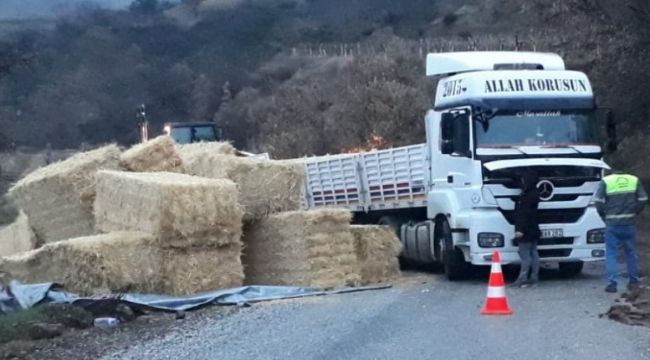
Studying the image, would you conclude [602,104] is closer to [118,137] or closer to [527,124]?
[527,124]

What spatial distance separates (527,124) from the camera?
1934cm

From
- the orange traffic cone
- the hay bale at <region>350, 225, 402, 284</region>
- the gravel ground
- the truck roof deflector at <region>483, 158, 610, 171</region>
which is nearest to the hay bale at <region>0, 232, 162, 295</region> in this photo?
the gravel ground

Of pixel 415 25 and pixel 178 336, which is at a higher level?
pixel 415 25

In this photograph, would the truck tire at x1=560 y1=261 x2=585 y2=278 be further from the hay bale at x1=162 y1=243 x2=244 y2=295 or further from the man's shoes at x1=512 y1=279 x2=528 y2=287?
the hay bale at x1=162 y1=243 x2=244 y2=295

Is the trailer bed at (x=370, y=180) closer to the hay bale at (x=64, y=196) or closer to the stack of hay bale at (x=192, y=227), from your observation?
the stack of hay bale at (x=192, y=227)

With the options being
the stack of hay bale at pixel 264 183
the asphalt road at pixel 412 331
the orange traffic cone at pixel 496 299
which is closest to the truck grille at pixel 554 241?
the asphalt road at pixel 412 331

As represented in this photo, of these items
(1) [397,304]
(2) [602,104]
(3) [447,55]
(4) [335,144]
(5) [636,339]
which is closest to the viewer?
(5) [636,339]

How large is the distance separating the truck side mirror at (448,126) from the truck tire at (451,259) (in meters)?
1.49

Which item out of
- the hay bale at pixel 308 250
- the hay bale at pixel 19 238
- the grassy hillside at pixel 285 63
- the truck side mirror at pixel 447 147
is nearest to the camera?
the hay bale at pixel 308 250

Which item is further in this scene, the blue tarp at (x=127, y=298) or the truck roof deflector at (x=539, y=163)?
the truck roof deflector at (x=539, y=163)

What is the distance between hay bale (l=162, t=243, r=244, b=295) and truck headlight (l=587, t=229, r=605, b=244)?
562cm

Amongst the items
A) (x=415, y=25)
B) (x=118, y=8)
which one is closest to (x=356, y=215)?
(x=415, y=25)

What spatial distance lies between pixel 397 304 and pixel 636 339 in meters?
4.36

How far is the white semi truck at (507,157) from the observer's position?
1886 cm
